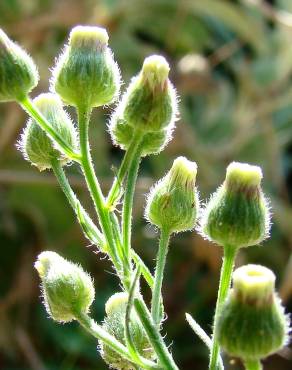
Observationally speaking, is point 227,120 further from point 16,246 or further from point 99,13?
point 16,246

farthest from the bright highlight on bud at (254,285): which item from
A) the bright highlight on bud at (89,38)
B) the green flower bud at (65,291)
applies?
the bright highlight on bud at (89,38)

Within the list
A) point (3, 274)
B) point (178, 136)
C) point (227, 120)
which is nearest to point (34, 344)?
point (3, 274)

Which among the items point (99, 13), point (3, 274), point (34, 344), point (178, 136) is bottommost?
point (34, 344)

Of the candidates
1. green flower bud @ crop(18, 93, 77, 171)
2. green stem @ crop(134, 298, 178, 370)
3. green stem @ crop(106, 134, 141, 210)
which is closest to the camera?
green stem @ crop(134, 298, 178, 370)

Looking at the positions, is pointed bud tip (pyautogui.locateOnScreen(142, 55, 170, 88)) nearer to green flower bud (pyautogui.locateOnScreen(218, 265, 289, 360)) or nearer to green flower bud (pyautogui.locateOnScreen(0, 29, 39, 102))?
green flower bud (pyautogui.locateOnScreen(0, 29, 39, 102))

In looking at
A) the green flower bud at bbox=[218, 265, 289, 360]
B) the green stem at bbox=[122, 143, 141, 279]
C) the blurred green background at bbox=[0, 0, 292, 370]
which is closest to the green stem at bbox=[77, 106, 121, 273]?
the green stem at bbox=[122, 143, 141, 279]

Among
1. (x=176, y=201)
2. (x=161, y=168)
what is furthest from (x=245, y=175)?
(x=161, y=168)

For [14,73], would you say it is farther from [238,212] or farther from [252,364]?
[252,364]
